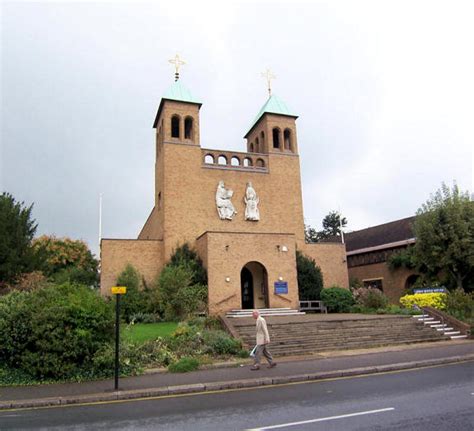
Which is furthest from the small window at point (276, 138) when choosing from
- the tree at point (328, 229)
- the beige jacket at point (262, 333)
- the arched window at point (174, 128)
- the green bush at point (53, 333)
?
the tree at point (328, 229)

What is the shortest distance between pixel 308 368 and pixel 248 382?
89.7 inches

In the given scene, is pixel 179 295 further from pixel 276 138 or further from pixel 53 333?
pixel 276 138

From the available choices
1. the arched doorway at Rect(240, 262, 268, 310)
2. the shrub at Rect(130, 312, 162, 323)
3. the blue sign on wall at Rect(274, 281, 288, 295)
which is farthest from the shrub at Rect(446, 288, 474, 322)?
the shrub at Rect(130, 312, 162, 323)

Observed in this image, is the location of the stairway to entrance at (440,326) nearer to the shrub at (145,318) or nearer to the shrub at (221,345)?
the shrub at (221,345)

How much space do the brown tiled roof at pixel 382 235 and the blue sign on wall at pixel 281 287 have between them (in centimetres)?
1332

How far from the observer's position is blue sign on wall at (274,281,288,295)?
23750mm

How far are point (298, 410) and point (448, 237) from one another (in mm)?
20373

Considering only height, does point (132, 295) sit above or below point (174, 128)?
below

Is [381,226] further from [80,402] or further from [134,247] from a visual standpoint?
[80,402]

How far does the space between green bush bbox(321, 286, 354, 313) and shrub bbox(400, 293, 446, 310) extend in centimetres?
322

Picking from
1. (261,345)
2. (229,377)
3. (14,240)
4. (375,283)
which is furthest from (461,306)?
(14,240)

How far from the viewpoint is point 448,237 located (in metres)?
24.0

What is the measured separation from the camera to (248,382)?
9.84m

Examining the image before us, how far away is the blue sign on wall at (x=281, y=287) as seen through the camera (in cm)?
2375
